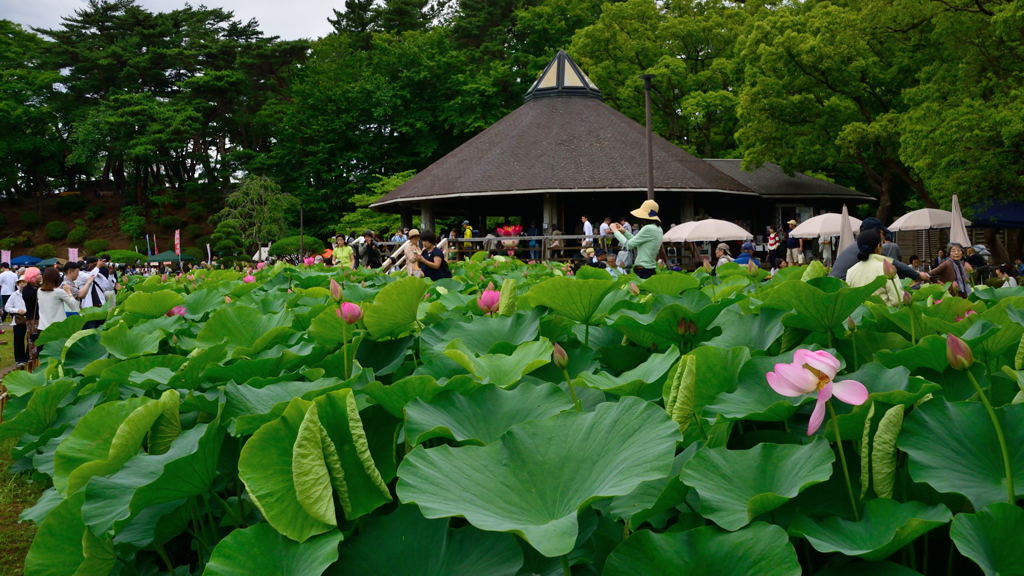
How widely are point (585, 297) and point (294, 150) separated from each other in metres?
34.2

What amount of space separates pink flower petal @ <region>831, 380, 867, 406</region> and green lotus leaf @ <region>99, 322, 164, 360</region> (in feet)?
5.60

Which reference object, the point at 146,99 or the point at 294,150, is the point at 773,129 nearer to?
the point at 294,150

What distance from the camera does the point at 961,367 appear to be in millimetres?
1004

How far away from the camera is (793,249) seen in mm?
20234

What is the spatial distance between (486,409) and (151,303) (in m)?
2.07

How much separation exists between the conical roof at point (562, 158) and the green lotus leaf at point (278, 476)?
19.0 metres

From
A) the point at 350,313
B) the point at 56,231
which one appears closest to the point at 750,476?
the point at 350,313

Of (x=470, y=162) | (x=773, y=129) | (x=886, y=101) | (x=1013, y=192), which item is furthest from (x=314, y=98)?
(x=1013, y=192)

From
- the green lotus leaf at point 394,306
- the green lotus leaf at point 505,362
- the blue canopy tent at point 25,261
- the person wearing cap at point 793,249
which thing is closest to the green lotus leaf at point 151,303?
the green lotus leaf at point 394,306

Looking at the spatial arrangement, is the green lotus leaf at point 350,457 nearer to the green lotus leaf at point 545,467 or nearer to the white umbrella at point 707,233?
the green lotus leaf at point 545,467

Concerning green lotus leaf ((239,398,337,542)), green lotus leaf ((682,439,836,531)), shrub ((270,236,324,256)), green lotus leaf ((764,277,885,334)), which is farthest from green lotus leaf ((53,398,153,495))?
shrub ((270,236,324,256))

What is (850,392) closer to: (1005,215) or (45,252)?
(1005,215)

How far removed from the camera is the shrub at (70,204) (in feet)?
133

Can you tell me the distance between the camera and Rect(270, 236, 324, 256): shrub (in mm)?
29688
